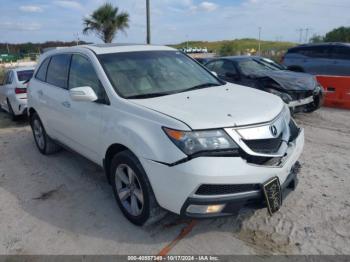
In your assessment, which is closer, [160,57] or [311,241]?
[311,241]

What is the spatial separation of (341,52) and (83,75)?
31.6 feet

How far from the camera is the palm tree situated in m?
23.4

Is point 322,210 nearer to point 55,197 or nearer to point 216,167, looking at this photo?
point 216,167

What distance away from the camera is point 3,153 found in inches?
240

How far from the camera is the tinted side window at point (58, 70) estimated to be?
4613 mm

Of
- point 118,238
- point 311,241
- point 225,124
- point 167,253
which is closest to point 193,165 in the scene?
point 225,124

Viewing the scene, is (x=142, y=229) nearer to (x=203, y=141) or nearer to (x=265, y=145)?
(x=203, y=141)

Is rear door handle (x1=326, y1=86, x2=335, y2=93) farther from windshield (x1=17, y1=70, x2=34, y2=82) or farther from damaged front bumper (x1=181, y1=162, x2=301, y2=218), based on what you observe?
windshield (x1=17, y1=70, x2=34, y2=82)

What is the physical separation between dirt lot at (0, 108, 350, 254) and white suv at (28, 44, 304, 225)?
0.96ft

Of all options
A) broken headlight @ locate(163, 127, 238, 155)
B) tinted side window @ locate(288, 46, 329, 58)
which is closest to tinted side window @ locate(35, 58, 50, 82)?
broken headlight @ locate(163, 127, 238, 155)

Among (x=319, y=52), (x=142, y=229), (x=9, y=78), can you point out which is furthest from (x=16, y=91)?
(x=319, y=52)

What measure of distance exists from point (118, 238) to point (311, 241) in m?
1.82

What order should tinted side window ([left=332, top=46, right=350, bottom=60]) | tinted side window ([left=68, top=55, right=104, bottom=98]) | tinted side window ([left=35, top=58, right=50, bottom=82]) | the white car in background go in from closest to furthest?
tinted side window ([left=68, top=55, right=104, bottom=98]) → tinted side window ([left=35, top=58, right=50, bottom=82]) → the white car in background → tinted side window ([left=332, top=46, right=350, bottom=60])

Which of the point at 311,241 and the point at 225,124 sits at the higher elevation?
the point at 225,124
